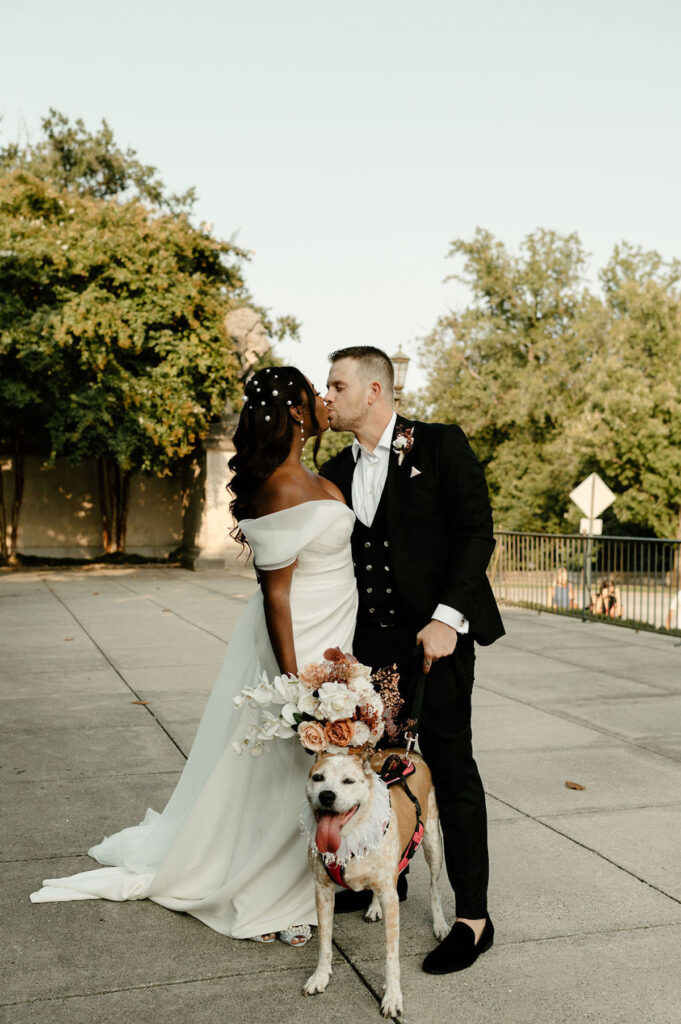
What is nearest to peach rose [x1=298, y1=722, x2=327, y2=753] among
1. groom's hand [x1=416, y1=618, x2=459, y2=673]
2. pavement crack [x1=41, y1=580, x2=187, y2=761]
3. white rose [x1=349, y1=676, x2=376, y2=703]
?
white rose [x1=349, y1=676, x2=376, y2=703]

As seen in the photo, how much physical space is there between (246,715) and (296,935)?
81 centimetres

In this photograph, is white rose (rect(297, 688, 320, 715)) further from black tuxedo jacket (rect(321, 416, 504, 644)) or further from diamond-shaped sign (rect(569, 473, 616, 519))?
diamond-shaped sign (rect(569, 473, 616, 519))

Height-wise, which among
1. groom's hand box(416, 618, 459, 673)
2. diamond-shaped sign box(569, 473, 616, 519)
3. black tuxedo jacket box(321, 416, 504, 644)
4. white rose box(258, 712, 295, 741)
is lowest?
white rose box(258, 712, 295, 741)

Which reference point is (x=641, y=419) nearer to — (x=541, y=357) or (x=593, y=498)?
(x=541, y=357)

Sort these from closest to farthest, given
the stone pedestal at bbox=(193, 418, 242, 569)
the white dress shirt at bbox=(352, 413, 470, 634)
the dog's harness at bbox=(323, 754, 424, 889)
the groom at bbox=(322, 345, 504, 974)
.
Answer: the dog's harness at bbox=(323, 754, 424, 889) → the groom at bbox=(322, 345, 504, 974) → the white dress shirt at bbox=(352, 413, 470, 634) → the stone pedestal at bbox=(193, 418, 242, 569)

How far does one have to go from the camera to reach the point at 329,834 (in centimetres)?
276

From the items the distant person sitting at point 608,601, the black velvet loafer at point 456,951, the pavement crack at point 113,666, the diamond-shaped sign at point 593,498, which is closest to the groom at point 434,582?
the black velvet loafer at point 456,951

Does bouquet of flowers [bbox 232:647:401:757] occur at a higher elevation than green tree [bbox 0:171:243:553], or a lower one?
lower

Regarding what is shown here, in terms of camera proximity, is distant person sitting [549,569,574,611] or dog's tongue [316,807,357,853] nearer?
dog's tongue [316,807,357,853]

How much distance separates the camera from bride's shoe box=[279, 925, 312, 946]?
344 cm

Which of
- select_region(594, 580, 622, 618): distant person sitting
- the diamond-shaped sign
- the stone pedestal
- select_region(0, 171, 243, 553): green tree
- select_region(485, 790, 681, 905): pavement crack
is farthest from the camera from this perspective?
the stone pedestal

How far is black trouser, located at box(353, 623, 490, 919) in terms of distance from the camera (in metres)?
3.36

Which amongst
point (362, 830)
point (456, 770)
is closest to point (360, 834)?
point (362, 830)

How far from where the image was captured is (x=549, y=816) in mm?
4805
